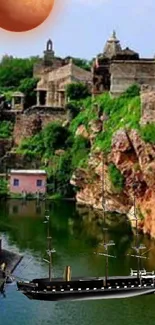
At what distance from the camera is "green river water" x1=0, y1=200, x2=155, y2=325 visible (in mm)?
10195

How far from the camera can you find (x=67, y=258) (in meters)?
15.2

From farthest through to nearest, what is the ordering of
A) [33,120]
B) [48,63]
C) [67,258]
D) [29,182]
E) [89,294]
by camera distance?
[48,63] < [33,120] < [29,182] < [67,258] < [89,294]

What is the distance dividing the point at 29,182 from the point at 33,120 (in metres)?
3.67

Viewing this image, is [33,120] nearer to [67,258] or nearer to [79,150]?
[79,150]

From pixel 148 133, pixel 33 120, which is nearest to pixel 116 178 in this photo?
pixel 148 133

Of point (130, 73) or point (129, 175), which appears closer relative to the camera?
point (129, 175)

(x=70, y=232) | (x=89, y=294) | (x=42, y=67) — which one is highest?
(x=42, y=67)

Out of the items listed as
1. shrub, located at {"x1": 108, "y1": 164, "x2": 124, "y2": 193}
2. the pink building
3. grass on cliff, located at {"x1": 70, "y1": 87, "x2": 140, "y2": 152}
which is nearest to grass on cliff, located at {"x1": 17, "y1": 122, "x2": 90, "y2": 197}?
the pink building

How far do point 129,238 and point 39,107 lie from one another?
11393 millimetres

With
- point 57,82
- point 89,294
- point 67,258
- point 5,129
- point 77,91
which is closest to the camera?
point 89,294

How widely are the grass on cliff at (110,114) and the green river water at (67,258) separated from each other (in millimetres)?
A: 2828

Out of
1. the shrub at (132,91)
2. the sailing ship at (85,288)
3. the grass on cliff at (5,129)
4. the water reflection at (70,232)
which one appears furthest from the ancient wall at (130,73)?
the sailing ship at (85,288)

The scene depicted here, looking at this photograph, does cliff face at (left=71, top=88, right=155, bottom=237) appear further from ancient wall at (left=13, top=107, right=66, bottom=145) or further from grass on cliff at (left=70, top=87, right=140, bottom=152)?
ancient wall at (left=13, top=107, right=66, bottom=145)

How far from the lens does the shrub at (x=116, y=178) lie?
21172 mm
